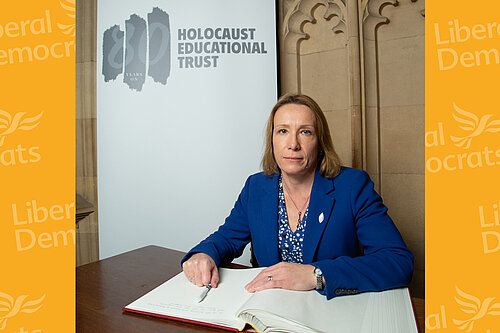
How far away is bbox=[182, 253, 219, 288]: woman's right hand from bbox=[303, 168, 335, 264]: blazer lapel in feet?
1.35

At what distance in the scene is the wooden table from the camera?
98cm

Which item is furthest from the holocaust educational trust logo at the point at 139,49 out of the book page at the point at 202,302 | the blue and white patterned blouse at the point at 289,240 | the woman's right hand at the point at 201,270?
the book page at the point at 202,302

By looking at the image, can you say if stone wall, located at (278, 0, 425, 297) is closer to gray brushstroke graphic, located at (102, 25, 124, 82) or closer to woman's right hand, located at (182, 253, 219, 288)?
gray brushstroke graphic, located at (102, 25, 124, 82)

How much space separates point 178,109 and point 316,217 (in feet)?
5.35

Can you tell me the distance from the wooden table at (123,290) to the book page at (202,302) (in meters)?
0.03

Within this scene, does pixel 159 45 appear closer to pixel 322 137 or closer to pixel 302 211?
pixel 322 137

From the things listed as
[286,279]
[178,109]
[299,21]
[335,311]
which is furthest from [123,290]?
[299,21]

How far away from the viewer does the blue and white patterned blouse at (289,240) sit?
162 centimetres

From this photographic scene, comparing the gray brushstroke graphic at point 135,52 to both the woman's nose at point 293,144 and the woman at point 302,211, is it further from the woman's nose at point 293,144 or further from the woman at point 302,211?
the woman's nose at point 293,144
